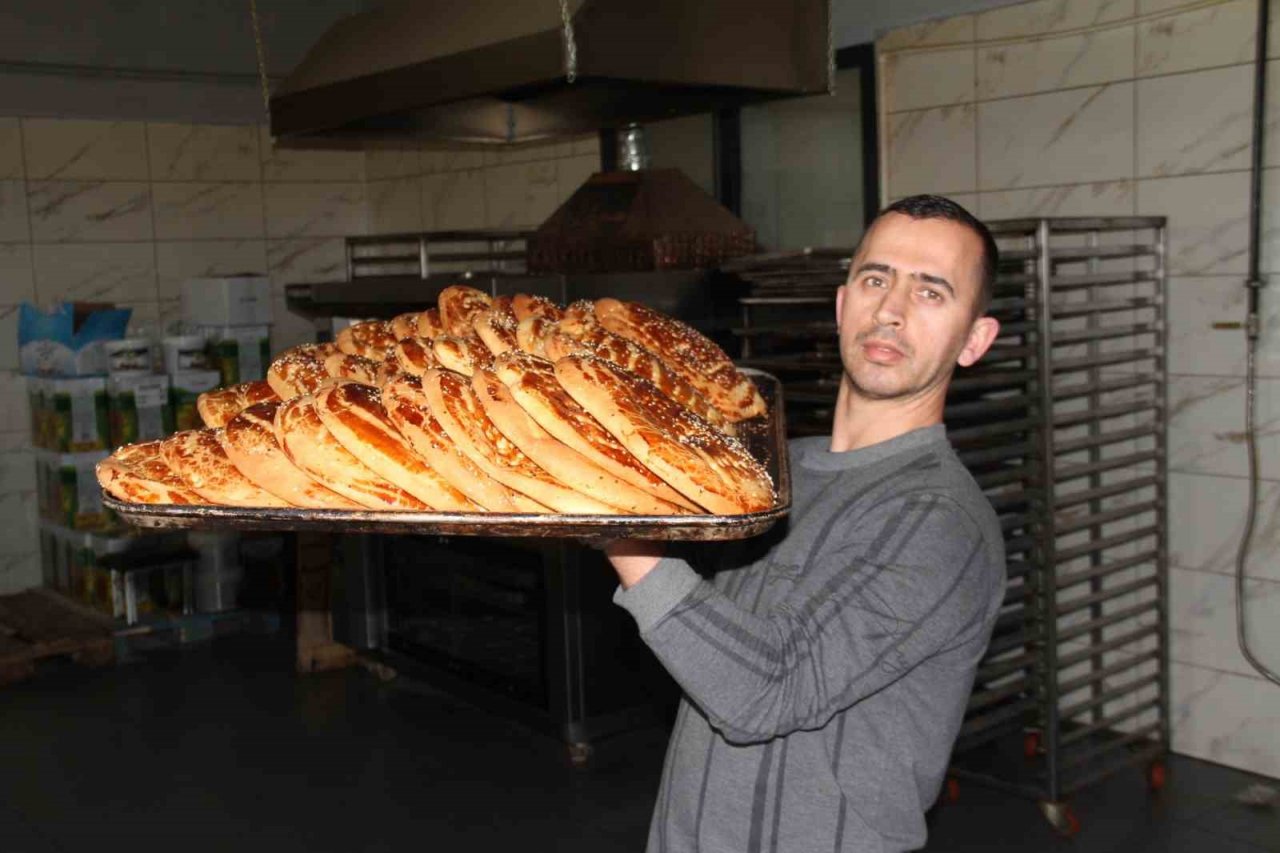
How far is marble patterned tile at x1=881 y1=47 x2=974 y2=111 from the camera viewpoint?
364 centimetres

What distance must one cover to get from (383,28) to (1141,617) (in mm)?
2548

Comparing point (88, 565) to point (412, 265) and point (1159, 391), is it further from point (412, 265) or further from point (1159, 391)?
point (1159, 391)

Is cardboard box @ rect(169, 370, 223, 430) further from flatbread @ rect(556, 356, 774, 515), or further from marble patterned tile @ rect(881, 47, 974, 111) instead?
flatbread @ rect(556, 356, 774, 515)

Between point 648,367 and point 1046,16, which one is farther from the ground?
point 1046,16

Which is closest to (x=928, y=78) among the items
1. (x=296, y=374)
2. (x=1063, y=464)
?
(x=1063, y=464)

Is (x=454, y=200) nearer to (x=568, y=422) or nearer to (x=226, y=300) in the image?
(x=226, y=300)

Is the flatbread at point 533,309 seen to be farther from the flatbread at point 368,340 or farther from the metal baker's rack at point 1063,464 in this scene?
the metal baker's rack at point 1063,464

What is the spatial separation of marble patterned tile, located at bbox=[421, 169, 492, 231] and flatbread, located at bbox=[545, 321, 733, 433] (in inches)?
154

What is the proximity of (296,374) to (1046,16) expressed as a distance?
8.81 feet

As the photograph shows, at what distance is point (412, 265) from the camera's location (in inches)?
232

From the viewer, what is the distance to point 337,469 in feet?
3.99

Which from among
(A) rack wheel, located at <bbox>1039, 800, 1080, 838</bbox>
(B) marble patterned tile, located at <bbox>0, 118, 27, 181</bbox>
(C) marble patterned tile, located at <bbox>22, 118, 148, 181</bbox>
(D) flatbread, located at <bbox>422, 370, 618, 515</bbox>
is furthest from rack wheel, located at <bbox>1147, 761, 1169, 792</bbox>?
(B) marble patterned tile, located at <bbox>0, 118, 27, 181</bbox>

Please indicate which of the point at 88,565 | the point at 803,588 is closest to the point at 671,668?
the point at 803,588

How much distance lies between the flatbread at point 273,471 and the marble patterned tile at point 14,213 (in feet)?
14.6
